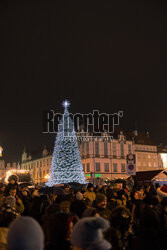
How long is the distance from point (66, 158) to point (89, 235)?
31.3 meters

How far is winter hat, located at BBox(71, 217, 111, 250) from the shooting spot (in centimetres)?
248

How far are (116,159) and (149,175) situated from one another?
3780cm

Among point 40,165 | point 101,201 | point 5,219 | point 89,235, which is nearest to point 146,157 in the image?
point 40,165

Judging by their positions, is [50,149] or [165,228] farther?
[50,149]

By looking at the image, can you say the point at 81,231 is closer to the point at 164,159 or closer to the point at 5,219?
the point at 5,219

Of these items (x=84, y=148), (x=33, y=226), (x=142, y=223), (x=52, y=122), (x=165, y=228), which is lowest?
(x=165, y=228)

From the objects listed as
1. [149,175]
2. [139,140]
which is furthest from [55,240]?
[139,140]

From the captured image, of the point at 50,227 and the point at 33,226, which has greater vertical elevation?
the point at 33,226

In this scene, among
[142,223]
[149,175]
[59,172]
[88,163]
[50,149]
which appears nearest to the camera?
[142,223]

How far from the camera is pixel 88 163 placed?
5797 cm

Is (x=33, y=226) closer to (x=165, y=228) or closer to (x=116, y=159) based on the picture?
(x=165, y=228)

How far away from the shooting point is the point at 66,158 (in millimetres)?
33562

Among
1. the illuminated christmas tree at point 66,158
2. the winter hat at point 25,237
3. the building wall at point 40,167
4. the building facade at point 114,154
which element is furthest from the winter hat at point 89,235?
the building wall at point 40,167

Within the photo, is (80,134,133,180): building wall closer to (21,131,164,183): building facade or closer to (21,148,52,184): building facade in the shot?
(21,131,164,183): building facade
